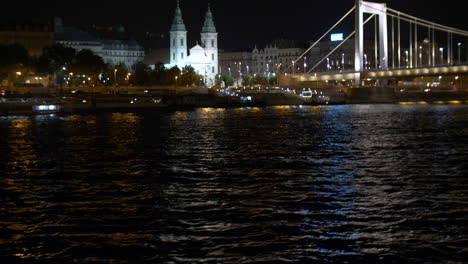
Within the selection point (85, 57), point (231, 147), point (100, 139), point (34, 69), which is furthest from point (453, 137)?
point (85, 57)

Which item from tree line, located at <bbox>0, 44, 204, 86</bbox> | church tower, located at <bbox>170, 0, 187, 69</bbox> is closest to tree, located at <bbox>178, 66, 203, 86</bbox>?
tree line, located at <bbox>0, 44, 204, 86</bbox>

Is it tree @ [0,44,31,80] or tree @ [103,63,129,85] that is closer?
tree @ [0,44,31,80]

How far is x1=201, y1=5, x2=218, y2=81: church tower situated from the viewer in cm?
14138

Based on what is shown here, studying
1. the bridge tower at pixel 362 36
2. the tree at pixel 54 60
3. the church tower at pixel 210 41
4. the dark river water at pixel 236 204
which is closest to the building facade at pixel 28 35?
the tree at pixel 54 60

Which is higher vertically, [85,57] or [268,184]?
[85,57]

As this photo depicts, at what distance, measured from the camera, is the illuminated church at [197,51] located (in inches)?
5438

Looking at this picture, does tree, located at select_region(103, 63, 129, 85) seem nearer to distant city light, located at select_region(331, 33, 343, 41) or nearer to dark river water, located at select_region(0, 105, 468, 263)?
distant city light, located at select_region(331, 33, 343, 41)

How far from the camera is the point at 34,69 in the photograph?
83.8 metres

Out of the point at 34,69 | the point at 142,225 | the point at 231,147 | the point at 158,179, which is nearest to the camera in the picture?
the point at 142,225

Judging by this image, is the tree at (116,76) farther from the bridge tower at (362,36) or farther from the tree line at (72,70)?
the bridge tower at (362,36)

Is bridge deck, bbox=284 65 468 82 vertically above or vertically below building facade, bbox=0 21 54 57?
below

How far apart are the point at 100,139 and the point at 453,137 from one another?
48.0 feet

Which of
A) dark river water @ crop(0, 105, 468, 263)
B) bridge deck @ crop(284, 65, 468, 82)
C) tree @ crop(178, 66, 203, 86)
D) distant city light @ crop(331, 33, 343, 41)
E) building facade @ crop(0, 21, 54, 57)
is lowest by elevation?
dark river water @ crop(0, 105, 468, 263)

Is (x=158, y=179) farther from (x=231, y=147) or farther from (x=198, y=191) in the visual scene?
(x=231, y=147)
